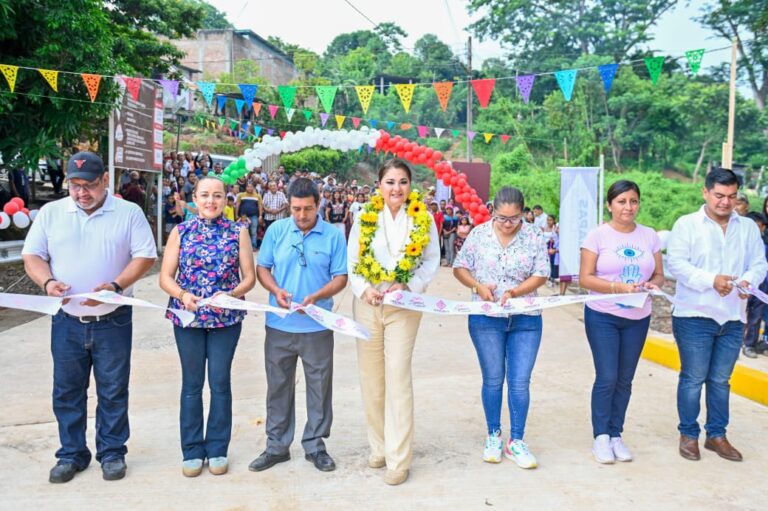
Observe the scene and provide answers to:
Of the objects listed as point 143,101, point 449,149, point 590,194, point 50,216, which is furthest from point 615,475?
point 449,149

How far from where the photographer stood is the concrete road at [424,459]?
3512 mm

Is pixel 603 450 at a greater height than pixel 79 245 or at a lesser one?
lesser

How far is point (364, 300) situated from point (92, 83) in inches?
344

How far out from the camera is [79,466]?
3818 millimetres

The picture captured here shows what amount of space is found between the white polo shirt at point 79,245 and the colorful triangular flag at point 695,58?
857cm

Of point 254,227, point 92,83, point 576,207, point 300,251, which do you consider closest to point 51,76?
point 92,83

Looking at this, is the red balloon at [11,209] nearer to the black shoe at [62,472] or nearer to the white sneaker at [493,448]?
the black shoe at [62,472]

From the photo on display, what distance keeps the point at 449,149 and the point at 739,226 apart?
42.2m

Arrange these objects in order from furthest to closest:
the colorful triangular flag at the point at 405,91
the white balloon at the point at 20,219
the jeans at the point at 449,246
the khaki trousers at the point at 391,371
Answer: the jeans at the point at 449,246 < the colorful triangular flag at the point at 405,91 < the white balloon at the point at 20,219 < the khaki trousers at the point at 391,371

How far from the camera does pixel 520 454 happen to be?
399cm

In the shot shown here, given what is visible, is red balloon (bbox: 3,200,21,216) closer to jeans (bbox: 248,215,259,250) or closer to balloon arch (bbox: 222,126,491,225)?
balloon arch (bbox: 222,126,491,225)

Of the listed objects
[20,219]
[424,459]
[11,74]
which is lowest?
[424,459]

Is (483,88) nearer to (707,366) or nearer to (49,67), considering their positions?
(49,67)

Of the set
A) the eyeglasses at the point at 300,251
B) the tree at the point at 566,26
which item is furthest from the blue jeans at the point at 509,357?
the tree at the point at 566,26
